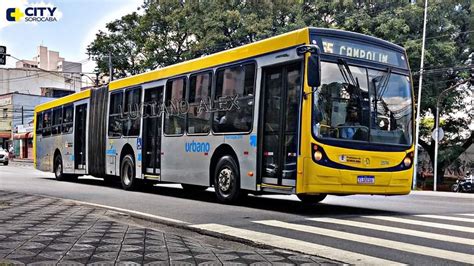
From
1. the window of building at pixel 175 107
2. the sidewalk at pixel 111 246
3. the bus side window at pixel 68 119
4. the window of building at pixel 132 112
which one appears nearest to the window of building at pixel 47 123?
the bus side window at pixel 68 119

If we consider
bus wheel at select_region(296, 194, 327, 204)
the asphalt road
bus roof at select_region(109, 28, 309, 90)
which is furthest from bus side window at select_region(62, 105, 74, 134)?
bus wheel at select_region(296, 194, 327, 204)

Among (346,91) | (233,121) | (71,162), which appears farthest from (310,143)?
(71,162)

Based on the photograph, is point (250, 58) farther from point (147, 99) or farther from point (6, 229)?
point (6, 229)

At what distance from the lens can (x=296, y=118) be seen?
367 inches

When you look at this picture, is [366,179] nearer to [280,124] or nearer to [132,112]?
[280,124]

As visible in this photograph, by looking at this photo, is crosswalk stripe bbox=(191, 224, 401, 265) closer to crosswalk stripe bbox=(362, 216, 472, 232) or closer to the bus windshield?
the bus windshield

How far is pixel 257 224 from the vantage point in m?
8.21

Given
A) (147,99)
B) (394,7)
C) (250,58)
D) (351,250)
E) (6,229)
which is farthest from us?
(394,7)

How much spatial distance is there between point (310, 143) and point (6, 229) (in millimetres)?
4892

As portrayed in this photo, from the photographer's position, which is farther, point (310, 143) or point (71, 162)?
point (71, 162)

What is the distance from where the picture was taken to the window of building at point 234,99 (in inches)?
418

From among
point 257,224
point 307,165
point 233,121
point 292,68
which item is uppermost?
point 292,68

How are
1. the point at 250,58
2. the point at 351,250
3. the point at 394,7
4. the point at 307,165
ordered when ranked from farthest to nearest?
the point at 394,7 → the point at 250,58 → the point at 307,165 → the point at 351,250

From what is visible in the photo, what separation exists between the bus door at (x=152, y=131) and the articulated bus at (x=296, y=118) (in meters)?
0.54
